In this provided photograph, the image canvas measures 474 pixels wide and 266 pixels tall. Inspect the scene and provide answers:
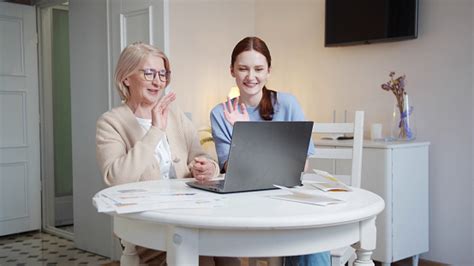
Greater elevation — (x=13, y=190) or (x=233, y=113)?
(x=233, y=113)

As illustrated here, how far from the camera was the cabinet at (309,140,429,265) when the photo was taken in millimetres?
2951

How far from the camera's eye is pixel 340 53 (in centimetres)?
366

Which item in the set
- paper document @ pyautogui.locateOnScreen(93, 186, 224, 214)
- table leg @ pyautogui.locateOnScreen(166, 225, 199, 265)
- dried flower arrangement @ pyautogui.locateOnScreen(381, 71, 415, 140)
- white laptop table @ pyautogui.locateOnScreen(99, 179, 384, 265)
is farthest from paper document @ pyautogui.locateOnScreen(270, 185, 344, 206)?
dried flower arrangement @ pyautogui.locateOnScreen(381, 71, 415, 140)

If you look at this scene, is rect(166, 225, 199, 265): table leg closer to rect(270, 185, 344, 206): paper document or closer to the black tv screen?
rect(270, 185, 344, 206): paper document

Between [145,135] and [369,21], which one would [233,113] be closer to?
[145,135]

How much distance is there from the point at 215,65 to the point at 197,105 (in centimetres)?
38

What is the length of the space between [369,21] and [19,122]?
309 centimetres

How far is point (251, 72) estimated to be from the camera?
81.9 inches

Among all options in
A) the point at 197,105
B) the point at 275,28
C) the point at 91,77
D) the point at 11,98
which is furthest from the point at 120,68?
the point at 11,98

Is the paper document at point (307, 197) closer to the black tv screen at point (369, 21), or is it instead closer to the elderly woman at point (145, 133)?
the elderly woman at point (145, 133)

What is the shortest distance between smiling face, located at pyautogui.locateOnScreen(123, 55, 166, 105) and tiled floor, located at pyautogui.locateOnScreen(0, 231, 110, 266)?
2.01 metres

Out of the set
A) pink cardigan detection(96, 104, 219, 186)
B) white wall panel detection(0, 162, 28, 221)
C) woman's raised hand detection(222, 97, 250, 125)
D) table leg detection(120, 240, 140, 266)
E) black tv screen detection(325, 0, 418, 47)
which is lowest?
white wall panel detection(0, 162, 28, 221)

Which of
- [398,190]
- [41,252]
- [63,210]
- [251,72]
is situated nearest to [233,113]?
[251,72]

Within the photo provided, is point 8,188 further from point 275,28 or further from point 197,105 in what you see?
point 275,28
